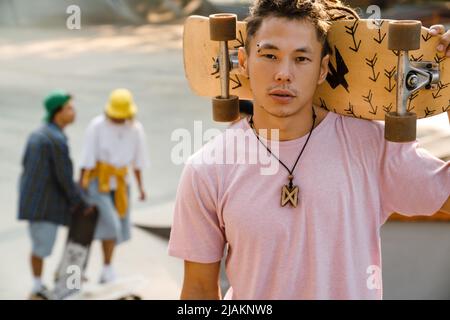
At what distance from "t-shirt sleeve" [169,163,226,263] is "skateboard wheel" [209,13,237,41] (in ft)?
1.10

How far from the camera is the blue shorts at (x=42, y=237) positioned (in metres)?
5.07

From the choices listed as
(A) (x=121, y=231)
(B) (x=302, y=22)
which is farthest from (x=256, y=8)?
(A) (x=121, y=231)

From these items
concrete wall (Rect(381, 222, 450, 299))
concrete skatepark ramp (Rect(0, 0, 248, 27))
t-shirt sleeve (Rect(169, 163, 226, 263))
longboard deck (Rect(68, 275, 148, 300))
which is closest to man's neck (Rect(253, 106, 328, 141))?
t-shirt sleeve (Rect(169, 163, 226, 263))

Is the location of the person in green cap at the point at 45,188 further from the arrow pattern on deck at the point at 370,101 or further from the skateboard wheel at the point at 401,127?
the skateboard wheel at the point at 401,127

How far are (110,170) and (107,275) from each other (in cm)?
71

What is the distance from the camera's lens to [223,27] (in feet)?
6.45

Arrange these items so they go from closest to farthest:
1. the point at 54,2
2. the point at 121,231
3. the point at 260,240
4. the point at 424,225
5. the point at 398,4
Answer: the point at 260,240, the point at 424,225, the point at 121,231, the point at 398,4, the point at 54,2

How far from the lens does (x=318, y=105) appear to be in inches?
82.0

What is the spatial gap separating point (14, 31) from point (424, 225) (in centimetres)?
1674

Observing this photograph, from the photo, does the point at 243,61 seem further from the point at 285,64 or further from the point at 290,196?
the point at 290,196

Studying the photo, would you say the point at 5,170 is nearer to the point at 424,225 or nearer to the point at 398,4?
the point at 424,225
